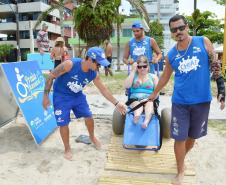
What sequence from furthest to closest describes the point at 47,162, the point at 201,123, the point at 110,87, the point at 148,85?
the point at 110,87 → the point at 148,85 → the point at 47,162 → the point at 201,123

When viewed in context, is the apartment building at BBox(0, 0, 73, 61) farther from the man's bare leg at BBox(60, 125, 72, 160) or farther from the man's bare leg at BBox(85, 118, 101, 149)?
the man's bare leg at BBox(60, 125, 72, 160)

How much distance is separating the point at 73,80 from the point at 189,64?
63.5 inches

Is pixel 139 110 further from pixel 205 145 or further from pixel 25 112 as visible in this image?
pixel 25 112

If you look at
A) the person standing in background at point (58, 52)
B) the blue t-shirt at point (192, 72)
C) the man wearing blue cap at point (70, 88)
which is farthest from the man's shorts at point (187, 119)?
the person standing in background at point (58, 52)

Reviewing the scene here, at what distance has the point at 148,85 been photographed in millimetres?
5152

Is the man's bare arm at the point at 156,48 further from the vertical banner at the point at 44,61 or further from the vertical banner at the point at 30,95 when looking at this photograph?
the vertical banner at the point at 44,61

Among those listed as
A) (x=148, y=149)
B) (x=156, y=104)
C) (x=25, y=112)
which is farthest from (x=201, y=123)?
(x=25, y=112)

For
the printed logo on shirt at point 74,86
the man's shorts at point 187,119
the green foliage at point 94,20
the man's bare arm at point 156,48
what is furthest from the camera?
the green foliage at point 94,20

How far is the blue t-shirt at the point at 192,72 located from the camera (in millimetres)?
3441

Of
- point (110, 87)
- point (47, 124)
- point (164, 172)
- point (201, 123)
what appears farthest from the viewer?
point (110, 87)

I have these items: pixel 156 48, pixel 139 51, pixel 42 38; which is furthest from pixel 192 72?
pixel 42 38

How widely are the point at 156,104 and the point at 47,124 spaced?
1808 mm

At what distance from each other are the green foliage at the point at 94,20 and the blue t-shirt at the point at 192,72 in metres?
14.3

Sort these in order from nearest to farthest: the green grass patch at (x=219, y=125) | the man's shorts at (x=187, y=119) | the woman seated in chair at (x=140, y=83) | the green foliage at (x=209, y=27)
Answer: the man's shorts at (x=187, y=119) < the woman seated in chair at (x=140, y=83) < the green grass patch at (x=219, y=125) < the green foliage at (x=209, y=27)
